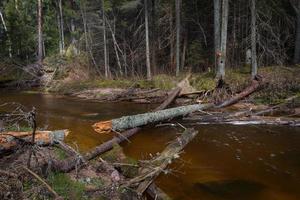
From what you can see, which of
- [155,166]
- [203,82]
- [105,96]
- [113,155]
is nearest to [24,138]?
[113,155]

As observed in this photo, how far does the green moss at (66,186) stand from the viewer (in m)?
6.12

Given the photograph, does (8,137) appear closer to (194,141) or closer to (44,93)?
(194,141)

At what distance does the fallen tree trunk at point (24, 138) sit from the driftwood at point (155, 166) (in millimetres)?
1752

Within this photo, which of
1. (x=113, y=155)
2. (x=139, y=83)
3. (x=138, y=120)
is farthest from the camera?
(x=139, y=83)

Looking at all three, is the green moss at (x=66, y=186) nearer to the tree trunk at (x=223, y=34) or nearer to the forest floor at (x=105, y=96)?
the forest floor at (x=105, y=96)

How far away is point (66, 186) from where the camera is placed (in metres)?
6.40

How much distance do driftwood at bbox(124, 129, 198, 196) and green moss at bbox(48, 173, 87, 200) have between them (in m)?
0.80

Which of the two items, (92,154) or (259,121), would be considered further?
(259,121)

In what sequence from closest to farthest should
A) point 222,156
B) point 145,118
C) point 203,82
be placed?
point 222,156 → point 145,118 → point 203,82

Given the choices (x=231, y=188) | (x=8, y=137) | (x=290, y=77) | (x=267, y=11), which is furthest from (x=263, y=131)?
(x=267, y=11)

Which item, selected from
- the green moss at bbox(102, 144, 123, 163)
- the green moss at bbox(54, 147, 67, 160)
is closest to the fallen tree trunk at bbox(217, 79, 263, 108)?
the green moss at bbox(102, 144, 123, 163)

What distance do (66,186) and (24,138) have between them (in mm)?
1242

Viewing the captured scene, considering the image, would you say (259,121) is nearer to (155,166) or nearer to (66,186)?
(155,166)

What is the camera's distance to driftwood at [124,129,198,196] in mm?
6672
